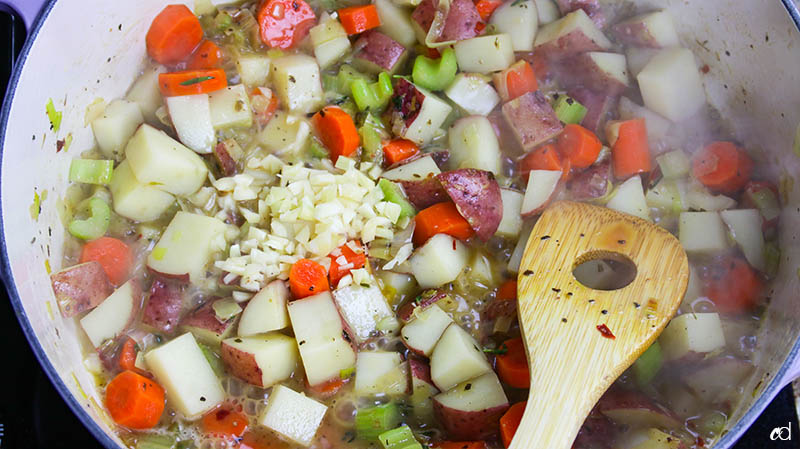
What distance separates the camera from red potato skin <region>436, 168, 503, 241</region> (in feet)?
8.49

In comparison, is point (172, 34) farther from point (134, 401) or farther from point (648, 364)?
point (648, 364)

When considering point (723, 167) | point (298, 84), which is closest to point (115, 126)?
point (298, 84)

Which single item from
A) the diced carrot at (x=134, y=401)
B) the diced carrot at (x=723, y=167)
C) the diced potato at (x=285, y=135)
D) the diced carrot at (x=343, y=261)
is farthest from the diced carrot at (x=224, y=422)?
the diced carrot at (x=723, y=167)

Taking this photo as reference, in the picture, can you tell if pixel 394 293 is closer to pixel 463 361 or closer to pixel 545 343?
pixel 463 361

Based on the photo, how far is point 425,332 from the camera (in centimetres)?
249

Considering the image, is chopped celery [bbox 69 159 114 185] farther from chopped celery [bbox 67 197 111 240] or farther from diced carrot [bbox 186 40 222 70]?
diced carrot [bbox 186 40 222 70]

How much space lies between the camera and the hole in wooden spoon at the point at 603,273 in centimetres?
261

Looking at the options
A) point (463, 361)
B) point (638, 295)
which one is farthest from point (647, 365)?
point (463, 361)

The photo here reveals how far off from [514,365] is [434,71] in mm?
1165

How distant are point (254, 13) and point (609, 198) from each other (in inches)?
60.1

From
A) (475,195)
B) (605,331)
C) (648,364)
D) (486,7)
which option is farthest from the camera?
(486,7)

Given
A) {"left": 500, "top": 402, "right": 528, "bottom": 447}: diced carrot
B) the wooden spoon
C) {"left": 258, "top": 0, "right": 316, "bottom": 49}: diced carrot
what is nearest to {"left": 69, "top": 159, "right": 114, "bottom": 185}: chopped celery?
{"left": 258, "top": 0, "right": 316, "bottom": 49}: diced carrot

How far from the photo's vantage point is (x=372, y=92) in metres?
2.92

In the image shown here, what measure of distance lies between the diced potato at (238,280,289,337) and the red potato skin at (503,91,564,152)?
1.06 meters
